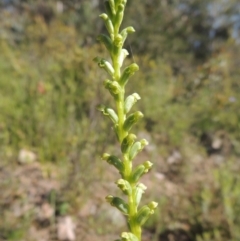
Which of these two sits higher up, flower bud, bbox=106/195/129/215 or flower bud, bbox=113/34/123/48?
flower bud, bbox=113/34/123/48

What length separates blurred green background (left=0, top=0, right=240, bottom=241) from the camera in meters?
3.99

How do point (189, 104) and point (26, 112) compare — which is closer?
point (26, 112)

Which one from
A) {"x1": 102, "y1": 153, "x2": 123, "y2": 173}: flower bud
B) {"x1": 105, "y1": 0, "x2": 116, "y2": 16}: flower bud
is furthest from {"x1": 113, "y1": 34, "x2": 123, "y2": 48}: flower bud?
{"x1": 102, "y1": 153, "x2": 123, "y2": 173}: flower bud

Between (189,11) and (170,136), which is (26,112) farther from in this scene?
(189,11)

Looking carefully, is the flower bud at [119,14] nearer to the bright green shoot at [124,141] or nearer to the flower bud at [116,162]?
A: the bright green shoot at [124,141]

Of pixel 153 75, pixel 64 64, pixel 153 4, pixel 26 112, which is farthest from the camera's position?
pixel 153 4

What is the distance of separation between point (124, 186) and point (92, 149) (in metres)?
3.32

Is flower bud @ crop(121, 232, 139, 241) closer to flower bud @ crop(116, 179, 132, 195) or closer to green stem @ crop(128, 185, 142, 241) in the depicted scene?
green stem @ crop(128, 185, 142, 241)

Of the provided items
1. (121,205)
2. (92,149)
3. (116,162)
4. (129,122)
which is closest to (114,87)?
(129,122)

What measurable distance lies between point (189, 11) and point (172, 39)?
2.86 m

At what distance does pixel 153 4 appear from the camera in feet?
45.3

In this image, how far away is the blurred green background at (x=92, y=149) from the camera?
13.1ft

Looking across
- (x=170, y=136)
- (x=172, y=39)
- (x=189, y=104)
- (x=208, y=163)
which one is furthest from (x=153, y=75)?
(x=172, y=39)

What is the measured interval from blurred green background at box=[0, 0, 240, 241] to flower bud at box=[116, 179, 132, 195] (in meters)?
0.97
